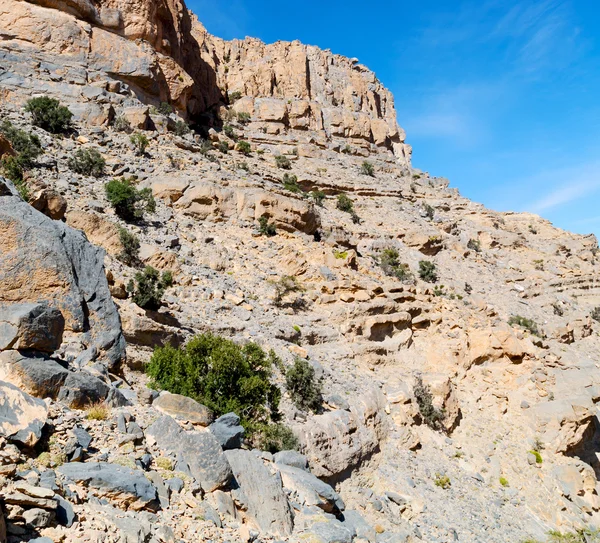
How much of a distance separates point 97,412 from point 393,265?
20.9 metres

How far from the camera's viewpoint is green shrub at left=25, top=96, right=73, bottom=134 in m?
21.9

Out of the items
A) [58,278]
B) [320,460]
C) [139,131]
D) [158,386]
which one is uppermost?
[139,131]

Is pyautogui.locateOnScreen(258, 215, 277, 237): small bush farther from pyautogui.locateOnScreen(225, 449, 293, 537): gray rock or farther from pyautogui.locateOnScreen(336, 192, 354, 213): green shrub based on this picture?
pyautogui.locateOnScreen(225, 449, 293, 537): gray rock

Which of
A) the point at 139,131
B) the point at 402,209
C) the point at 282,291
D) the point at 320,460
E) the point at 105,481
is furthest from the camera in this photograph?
the point at 402,209

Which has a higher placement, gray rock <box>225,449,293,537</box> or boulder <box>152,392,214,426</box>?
boulder <box>152,392,214,426</box>

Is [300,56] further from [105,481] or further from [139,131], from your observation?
[105,481]

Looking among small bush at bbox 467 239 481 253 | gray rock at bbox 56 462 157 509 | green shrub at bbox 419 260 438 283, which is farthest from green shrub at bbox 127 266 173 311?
small bush at bbox 467 239 481 253

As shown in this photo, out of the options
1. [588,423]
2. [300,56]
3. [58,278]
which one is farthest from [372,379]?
[300,56]

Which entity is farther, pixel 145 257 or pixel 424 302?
pixel 424 302

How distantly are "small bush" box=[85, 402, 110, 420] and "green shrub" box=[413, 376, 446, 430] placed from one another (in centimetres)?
1161

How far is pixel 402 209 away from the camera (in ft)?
122

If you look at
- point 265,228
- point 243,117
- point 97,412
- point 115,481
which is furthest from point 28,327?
Result: point 243,117

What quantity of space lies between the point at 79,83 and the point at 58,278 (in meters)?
24.6

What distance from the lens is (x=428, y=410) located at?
48.8ft
